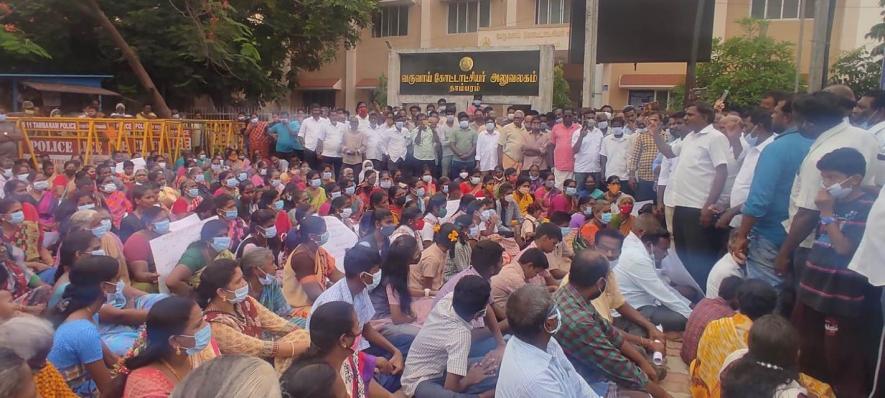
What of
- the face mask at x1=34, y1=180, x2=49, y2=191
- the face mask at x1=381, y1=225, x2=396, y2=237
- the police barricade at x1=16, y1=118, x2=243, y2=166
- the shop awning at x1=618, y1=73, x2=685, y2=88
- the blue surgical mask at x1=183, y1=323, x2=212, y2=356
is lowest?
the face mask at x1=381, y1=225, x2=396, y2=237

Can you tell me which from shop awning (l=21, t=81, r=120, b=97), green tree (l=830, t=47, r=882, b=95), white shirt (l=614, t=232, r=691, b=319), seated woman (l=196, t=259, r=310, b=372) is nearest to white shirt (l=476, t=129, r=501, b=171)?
white shirt (l=614, t=232, r=691, b=319)

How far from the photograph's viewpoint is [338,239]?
593 centimetres

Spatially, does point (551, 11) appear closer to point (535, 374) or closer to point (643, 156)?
point (643, 156)

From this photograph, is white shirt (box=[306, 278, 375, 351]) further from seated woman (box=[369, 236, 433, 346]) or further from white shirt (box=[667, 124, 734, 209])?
white shirt (box=[667, 124, 734, 209])

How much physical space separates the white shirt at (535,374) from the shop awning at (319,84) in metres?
28.5

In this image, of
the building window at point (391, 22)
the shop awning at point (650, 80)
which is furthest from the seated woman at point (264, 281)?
the building window at point (391, 22)

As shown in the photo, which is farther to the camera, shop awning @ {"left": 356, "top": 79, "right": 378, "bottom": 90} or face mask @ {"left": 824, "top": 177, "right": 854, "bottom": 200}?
shop awning @ {"left": 356, "top": 79, "right": 378, "bottom": 90}

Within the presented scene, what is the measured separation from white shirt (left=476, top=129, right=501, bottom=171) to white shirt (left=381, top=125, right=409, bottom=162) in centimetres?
138

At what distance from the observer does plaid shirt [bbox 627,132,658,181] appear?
27.7ft

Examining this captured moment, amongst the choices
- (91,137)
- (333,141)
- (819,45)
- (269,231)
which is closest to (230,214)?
(269,231)

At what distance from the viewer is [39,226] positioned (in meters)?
6.30

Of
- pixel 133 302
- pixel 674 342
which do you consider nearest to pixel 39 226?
pixel 133 302

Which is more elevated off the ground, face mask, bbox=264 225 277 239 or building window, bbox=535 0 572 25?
building window, bbox=535 0 572 25

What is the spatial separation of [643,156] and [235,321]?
6.07 meters
